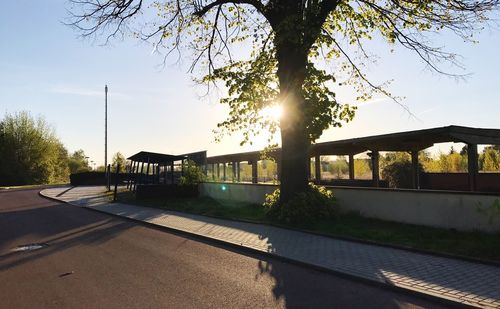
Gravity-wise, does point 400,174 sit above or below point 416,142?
below

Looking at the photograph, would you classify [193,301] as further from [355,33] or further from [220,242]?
[355,33]

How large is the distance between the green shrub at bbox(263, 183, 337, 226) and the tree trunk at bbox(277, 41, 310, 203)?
0.49m

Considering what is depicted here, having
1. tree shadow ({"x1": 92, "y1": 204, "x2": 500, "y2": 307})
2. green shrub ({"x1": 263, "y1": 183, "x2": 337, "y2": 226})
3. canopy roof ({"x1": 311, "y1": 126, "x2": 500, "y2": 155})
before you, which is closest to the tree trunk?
green shrub ({"x1": 263, "y1": 183, "x2": 337, "y2": 226})

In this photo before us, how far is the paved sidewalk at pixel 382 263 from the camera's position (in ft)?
20.6

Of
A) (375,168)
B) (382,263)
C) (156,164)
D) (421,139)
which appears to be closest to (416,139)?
(421,139)

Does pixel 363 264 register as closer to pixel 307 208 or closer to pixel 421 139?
pixel 307 208

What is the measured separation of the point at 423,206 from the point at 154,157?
18.6m

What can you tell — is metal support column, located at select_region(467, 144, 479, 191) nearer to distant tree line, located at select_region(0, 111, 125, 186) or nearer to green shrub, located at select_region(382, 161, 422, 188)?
green shrub, located at select_region(382, 161, 422, 188)

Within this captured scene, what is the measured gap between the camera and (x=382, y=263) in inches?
313

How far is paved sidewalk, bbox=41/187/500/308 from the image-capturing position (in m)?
6.29

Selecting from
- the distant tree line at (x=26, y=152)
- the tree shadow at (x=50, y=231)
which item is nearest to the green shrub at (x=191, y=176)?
the tree shadow at (x=50, y=231)

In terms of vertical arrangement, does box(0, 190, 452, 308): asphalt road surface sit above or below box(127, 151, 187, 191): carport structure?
below

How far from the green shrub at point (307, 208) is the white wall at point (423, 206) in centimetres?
74

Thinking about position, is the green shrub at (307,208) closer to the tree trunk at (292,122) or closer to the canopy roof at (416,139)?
the tree trunk at (292,122)
